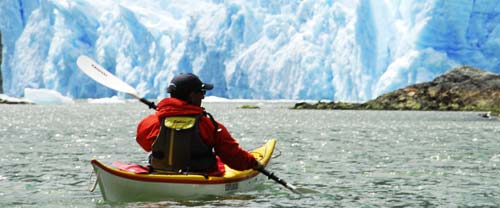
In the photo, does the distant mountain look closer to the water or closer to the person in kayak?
the water

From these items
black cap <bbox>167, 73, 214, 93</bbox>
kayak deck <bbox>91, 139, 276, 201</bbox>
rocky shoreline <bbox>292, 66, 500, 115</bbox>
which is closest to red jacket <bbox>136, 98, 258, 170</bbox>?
black cap <bbox>167, 73, 214, 93</bbox>

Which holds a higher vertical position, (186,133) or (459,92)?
(459,92)

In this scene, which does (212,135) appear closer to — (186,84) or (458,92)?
(186,84)

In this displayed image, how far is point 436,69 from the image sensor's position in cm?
7912

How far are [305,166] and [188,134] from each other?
7.53 m

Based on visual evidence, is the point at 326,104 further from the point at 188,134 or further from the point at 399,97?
the point at 188,134

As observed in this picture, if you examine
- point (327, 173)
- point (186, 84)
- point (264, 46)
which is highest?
point (264, 46)

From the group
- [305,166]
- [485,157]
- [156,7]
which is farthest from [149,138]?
→ [156,7]

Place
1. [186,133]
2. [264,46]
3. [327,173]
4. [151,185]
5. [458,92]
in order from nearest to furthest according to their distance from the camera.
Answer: [186,133], [151,185], [327,173], [458,92], [264,46]

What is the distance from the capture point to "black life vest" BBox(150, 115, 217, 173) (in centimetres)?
926

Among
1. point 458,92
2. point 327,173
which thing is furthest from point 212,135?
point 458,92

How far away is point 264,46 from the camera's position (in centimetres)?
9850

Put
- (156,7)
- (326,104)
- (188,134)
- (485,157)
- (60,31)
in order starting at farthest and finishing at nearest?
(156,7), (60,31), (326,104), (485,157), (188,134)

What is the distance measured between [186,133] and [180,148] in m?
0.26
